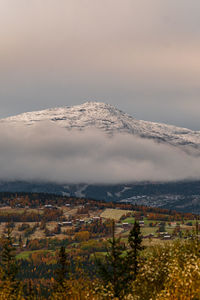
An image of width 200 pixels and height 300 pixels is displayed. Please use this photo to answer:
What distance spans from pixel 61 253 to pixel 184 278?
71.6 meters

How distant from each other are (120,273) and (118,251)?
368 centimetres

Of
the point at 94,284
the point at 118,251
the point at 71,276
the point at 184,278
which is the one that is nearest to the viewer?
the point at 184,278

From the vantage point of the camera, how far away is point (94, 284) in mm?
40750

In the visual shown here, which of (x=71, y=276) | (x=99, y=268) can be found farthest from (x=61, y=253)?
(x=71, y=276)

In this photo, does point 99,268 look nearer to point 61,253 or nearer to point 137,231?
point 137,231

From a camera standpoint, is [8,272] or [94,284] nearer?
[94,284]

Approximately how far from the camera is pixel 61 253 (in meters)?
100

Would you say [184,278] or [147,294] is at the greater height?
[184,278]

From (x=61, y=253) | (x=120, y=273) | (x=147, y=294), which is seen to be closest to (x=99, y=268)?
(x=120, y=273)

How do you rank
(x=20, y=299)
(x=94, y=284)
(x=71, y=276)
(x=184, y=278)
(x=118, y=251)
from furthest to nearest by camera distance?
(x=118, y=251) → (x=71, y=276) → (x=20, y=299) → (x=94, y=284) → (x=184, y=278)

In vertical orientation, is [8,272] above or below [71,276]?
below

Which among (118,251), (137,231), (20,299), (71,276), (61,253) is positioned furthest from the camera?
(61,253)

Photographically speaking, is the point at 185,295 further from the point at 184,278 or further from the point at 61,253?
the point at 61,253

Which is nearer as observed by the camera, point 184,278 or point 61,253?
point 184,278
